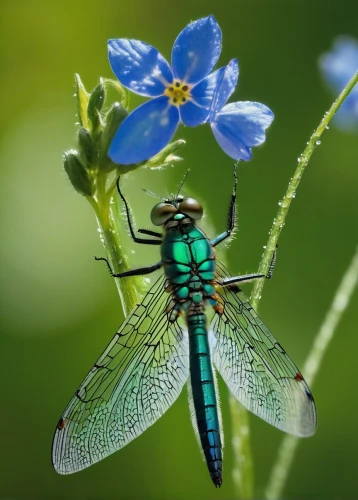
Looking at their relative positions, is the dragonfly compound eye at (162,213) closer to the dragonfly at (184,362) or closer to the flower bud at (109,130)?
the dragonfly at (184,362)

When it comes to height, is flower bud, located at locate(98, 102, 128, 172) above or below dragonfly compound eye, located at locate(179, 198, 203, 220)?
below

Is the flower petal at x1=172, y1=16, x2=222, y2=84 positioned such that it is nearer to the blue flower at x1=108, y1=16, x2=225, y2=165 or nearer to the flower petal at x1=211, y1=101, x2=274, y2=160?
the blue flower at x1=108, y1=16, x2=225, y2=165

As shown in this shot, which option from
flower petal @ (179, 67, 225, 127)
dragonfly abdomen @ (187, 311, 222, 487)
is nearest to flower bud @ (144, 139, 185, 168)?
flower petal @ (179, 67, 225, 127)

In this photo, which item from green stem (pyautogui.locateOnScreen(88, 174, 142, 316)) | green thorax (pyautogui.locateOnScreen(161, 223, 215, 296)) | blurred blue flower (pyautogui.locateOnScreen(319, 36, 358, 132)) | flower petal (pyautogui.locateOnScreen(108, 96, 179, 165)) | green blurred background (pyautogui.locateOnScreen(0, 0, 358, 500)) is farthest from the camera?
green blurred background (pyautogui.locateOnScreen(0, 0, 358, 500))

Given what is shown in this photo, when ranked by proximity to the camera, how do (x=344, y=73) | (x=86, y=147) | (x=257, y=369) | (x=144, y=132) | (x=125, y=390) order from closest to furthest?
(x=144, y=132) → (x=86, y=147) → (x=125, y=390) → (x=257, y=369) → (x=344, y=73)

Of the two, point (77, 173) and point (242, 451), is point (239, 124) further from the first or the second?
point (242, 451)

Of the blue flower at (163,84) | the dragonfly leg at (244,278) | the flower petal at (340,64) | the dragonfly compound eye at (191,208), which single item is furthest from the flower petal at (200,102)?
the flower petal at (340,64)

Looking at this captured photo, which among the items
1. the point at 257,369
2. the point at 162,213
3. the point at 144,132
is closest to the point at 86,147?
the point at 144,132
